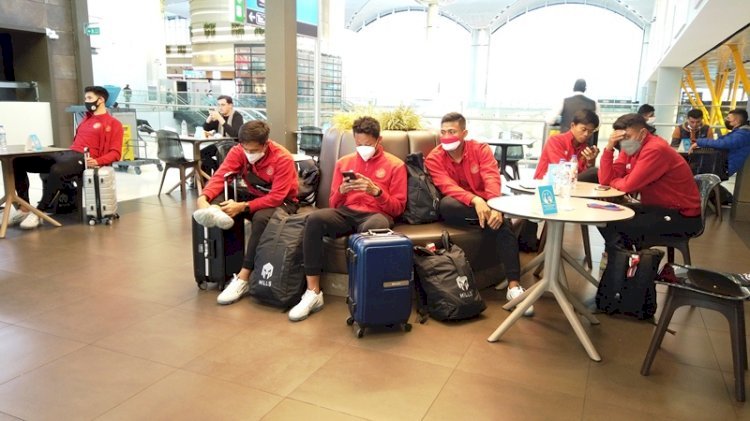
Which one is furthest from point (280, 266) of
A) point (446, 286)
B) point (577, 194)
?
point (577, 194)

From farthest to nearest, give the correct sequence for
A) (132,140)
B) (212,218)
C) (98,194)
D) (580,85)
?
(132,140) → (580,85) → (98,194) → (212,218)

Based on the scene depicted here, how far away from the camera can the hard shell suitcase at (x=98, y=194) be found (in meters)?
5.48

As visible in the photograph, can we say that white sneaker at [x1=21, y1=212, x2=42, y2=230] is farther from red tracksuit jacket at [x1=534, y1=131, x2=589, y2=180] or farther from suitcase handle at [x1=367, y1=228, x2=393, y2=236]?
red tracksuit jacket at [x1=534, y1=131, x2=589, y2=180]

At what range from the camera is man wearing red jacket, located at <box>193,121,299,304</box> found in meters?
3.57

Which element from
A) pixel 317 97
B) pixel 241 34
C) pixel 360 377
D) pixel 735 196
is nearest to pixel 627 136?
pixel 360 377

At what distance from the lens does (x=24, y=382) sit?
2465 millimetres

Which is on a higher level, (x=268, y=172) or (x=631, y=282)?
(x=268, y=172)

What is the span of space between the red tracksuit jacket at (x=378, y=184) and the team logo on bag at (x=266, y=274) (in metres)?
0.63

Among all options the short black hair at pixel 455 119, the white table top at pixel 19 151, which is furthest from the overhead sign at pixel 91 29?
the short black hair at pixel 455 119

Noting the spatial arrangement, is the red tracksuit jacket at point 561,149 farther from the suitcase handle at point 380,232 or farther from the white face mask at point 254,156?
the white face mask at point 254,156

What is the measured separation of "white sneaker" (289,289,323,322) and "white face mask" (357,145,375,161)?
3.15ft

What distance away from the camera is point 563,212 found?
2898 mm

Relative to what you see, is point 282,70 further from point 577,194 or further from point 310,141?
point 577,194

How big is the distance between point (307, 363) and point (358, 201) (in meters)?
1.27
